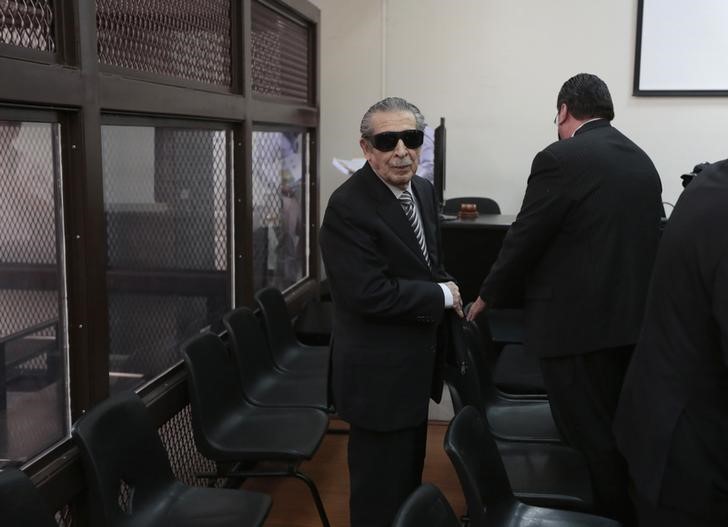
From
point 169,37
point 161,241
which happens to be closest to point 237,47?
→ point 169,37

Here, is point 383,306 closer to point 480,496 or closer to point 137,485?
point 480,496

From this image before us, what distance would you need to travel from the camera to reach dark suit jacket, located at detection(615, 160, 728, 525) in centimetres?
136

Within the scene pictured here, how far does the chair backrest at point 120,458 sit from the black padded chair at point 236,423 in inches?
13.5

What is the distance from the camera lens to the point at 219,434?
2.74 meters

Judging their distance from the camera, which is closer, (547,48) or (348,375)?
(348,375)

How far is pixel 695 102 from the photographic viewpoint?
5625 millimetres

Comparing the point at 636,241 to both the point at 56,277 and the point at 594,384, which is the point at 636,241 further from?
the point at 56,277

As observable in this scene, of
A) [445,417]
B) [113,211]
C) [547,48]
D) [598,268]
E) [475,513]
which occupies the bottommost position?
[445,417]

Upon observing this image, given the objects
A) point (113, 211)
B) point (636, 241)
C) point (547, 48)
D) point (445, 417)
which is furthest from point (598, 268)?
point (547, 48)

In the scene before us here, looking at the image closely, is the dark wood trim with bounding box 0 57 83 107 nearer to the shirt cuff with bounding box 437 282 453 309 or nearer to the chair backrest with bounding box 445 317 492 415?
the shirt cuff with bounding box 437 282 453 309

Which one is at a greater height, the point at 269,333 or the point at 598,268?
the point at 598,268

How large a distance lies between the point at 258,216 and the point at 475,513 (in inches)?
91.6

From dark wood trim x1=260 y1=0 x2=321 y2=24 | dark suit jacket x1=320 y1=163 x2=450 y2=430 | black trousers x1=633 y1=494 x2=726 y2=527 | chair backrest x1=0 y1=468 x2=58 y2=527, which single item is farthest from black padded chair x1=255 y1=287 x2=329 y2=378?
black trousers x1=633 y1=494 x2=726 y2=527

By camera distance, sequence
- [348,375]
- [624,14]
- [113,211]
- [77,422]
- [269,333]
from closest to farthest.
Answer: [77,422] → [348,375] → [113,211] → [269,333] → [624,14]
